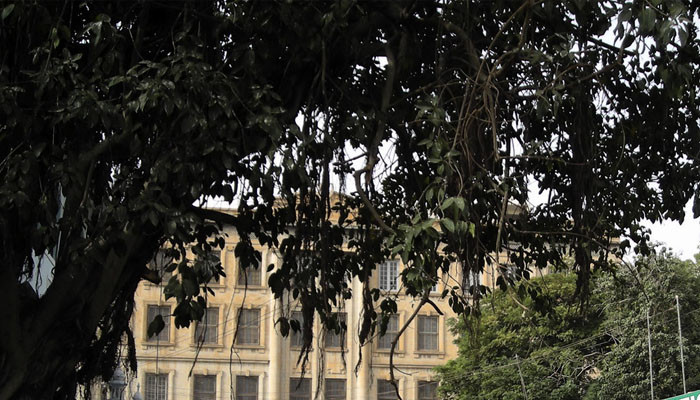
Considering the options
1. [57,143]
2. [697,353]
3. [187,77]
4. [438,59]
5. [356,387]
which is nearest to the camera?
[187,77]

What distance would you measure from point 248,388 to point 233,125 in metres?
39.3

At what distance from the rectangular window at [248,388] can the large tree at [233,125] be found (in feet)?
122

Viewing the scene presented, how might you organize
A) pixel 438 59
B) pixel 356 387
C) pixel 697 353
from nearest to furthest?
pixel 438 59 → pixel 697 353 → pixel 356 387

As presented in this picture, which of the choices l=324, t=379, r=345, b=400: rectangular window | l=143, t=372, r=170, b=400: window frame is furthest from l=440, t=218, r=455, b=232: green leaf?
l=324, t=379, r=345, b=400: rectangular window

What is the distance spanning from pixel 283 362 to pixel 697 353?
18.8 metres

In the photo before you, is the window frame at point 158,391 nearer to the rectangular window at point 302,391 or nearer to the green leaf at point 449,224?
the rectangular window at point 302,391

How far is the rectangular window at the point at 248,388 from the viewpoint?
4488 centimetres

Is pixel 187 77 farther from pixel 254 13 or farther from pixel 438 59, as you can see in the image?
pixel 438 59

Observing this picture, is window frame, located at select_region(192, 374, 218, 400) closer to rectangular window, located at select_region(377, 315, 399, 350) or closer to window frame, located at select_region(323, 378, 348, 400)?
window frame, located at select_region(323, 378, 348, 400)

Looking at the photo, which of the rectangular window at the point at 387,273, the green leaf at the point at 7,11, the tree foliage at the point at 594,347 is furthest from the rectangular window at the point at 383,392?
the green leaf at the point at 7,11

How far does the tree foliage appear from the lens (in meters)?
30.8

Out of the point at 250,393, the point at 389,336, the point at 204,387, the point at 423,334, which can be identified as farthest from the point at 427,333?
the point at 204,387

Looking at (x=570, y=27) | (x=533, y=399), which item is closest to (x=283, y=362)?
(x=533, y=399)

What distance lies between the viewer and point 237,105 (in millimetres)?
6742
